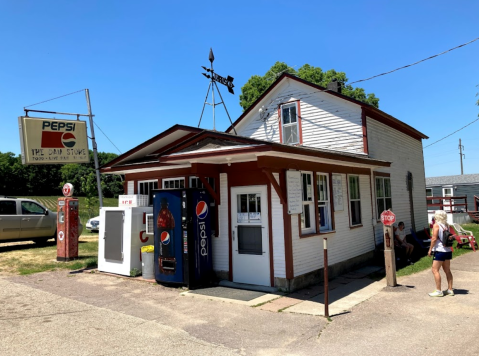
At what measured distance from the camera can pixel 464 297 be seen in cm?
677

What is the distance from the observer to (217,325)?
558cm

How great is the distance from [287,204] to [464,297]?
149 inches

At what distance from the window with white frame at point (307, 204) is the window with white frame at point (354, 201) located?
2.09m

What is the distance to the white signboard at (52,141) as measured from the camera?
12.6 metres

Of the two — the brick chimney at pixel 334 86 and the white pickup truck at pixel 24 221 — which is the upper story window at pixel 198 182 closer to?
the white pickup truck at pixel 24 221

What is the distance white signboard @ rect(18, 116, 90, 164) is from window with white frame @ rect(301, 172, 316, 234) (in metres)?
9.12

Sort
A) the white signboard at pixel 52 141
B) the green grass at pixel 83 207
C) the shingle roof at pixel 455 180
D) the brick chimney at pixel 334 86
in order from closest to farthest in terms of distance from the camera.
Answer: the white signboard at pixel 52 141 < the brick chimney at pixel 334 86 < the shingle roof at pixel 455 180 < the green grass at pixel 83 207

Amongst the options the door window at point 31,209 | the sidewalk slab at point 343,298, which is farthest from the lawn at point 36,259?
the sidewalk slab at point 343,298

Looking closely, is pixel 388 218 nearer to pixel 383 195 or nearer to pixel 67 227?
pixel 383 195

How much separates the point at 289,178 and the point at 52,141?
31.9 feet

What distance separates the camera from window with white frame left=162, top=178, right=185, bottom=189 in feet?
31.1

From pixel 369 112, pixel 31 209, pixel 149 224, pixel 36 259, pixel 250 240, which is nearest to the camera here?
pixel 250 240

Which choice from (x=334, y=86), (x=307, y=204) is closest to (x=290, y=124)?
(x=334, y=86)

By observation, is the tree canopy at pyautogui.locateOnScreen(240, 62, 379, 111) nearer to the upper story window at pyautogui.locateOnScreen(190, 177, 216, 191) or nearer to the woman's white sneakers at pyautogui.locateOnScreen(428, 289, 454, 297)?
the upper story window at pyautogui.locateOnScreen(190, 177, 216, 191)
